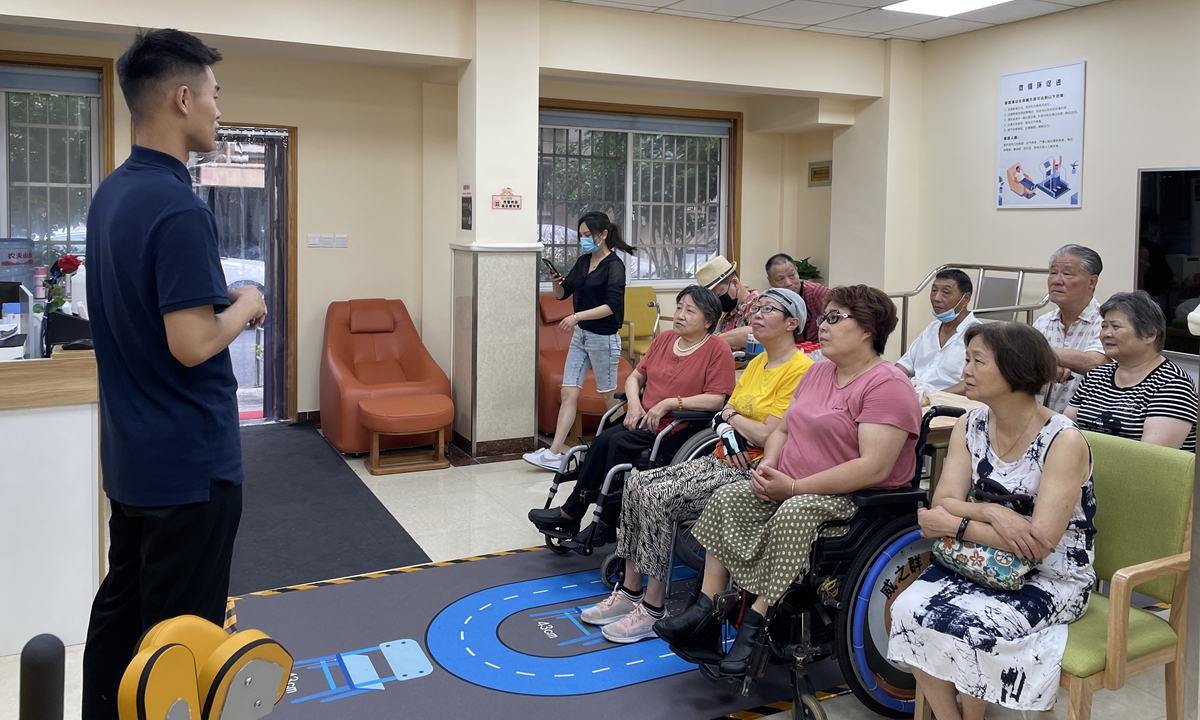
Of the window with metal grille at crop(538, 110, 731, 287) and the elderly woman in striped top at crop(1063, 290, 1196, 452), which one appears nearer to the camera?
the elderly woman in striped top at crop(1063, 290, 1196, 452)

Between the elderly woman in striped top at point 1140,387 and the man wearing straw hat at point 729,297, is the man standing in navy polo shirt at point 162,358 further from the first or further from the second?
the man wearing straw hat at point 729,297

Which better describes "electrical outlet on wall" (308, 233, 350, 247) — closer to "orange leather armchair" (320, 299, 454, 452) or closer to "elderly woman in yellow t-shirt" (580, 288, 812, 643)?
"orange leather armchair" (320, 299, 454, 452)

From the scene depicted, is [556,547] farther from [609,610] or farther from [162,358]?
[162,358]

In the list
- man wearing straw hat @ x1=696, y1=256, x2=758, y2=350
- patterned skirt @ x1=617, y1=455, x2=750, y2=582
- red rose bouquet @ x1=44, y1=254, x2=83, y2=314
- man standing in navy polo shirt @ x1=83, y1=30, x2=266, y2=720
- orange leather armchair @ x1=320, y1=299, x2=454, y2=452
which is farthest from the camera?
orange leather armchair @ x1=320, y1=299, x2=454, y2=452

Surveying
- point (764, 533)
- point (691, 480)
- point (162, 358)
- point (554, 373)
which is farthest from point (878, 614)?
point (554, 373)

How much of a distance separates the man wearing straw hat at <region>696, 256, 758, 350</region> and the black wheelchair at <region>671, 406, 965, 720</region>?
2.42 metres

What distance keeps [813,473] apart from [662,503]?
1.93ft

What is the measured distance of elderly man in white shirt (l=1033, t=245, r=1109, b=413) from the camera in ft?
13.4

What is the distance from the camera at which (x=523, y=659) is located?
319cm

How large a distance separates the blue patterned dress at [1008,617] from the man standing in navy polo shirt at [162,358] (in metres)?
1.68

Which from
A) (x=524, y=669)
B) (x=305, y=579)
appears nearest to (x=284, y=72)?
(x=305, y=579)

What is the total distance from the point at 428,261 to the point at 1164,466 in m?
5.26

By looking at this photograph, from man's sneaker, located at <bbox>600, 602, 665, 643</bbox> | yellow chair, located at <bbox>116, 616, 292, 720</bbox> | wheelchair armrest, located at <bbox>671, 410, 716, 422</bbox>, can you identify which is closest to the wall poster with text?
wheelchair armrest, located at <bbox>671, 410, 716, 422</bbox>

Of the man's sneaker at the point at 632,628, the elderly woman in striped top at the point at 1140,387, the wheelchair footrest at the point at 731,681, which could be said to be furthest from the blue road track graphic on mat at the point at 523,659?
the elderly woman in striped top at the point at 1140,387
